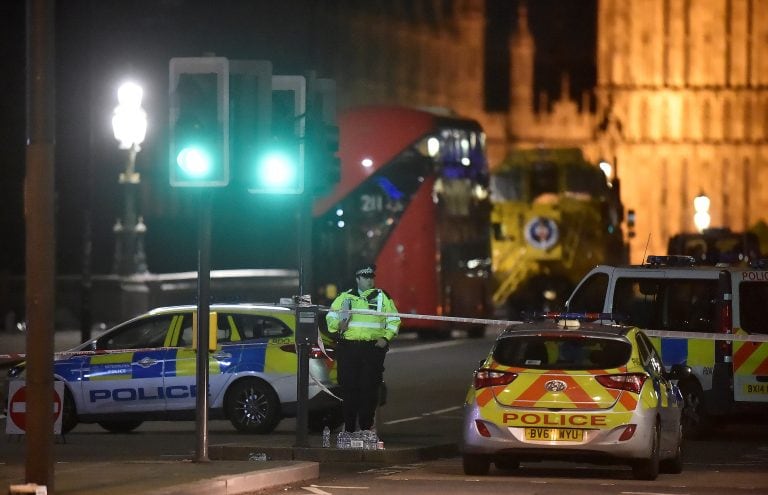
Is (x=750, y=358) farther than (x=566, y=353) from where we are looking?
Yes

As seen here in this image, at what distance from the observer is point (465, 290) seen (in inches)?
1657

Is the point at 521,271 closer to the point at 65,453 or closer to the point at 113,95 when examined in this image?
the point at 113,95

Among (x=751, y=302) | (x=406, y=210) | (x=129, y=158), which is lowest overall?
(x=751, y=302)

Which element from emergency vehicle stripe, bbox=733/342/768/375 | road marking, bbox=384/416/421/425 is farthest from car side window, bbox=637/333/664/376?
road marking, bbox=384/416/421/425

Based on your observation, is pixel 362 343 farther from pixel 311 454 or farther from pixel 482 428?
pixel 482 428

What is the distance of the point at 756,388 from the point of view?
19828 millimetres

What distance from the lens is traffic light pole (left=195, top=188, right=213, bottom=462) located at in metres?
14.6

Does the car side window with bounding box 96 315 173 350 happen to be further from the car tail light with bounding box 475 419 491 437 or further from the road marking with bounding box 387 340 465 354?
the road marking with bounding box 387 340 465 354

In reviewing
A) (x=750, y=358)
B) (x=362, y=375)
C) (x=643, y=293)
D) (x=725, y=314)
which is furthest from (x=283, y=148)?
→ (x=750, y=358)

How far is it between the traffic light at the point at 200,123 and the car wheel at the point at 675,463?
4.41 m

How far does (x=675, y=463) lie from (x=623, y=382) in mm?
1412

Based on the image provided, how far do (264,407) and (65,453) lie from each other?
3102mm

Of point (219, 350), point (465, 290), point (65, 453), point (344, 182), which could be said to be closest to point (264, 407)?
point (219, 350)

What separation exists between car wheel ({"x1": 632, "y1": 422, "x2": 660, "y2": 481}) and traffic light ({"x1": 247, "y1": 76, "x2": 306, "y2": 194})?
3.70m
